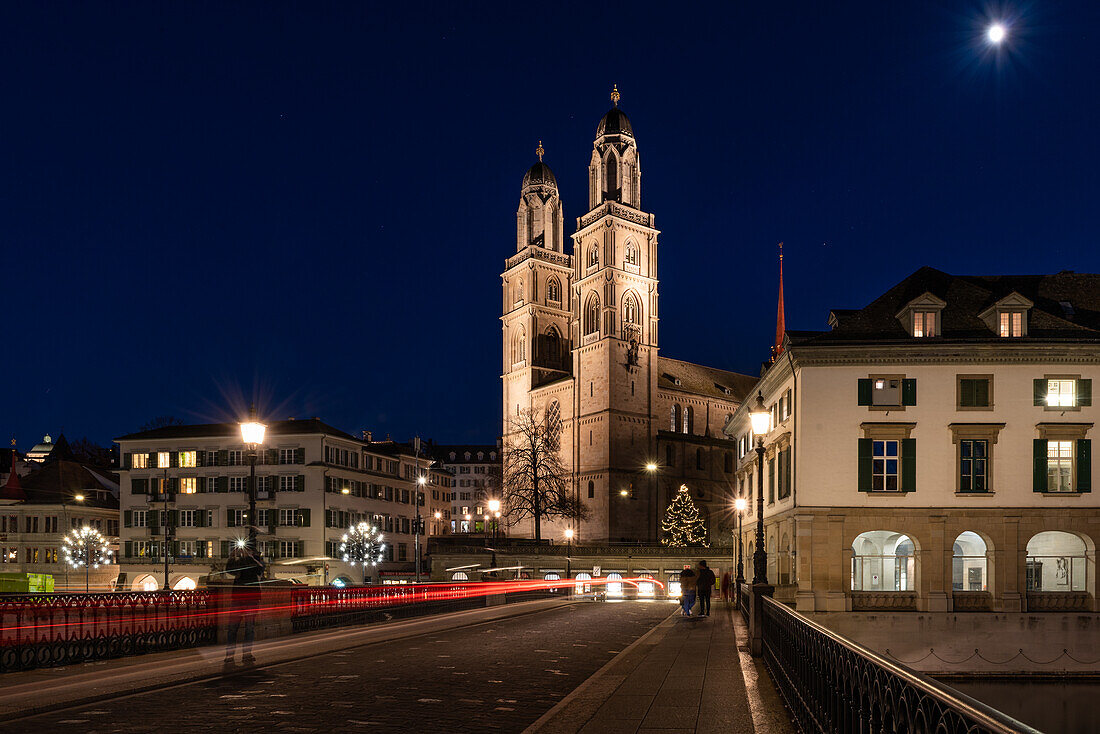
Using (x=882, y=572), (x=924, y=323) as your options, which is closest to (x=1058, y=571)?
(x=882, y=572)

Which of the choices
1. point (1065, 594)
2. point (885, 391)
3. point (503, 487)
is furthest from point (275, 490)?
point (1065, 594)

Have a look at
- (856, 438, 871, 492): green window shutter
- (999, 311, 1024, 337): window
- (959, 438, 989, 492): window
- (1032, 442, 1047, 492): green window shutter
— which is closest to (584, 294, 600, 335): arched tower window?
(999, 311, 1024, 337): window

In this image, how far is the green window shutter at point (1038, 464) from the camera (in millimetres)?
39000

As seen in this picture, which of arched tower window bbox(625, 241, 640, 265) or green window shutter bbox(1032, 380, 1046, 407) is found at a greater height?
arched tower window bbox(625, 241, 640, 265)

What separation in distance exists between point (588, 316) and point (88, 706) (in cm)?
8876

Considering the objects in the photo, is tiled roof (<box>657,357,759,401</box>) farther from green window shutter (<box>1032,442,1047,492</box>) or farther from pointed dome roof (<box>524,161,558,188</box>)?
green window shutter (<box>1032,442,1047,492</box>)

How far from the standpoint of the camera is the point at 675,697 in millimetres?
12891

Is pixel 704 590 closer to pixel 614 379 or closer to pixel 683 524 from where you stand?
pixel 683 524

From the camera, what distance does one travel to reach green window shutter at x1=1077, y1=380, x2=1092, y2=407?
1551 inches

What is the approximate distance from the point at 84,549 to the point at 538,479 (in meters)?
39.0

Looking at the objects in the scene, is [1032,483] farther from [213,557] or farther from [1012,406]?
[213,557]

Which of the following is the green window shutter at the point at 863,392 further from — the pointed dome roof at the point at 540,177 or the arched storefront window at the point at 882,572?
the pointed dome roof at the point at 540,177

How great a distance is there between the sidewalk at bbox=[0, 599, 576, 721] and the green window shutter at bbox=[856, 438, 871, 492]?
2056 cm

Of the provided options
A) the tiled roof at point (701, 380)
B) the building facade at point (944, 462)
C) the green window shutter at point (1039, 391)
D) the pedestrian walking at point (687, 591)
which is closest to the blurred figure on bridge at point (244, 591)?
the pedestrian walking at point (687, 591)
